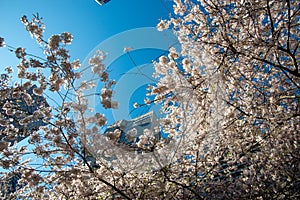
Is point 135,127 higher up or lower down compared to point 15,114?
lower down

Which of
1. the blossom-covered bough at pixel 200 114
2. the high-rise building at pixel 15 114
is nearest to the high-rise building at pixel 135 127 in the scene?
the blossom-covered bough at pixel 200 114

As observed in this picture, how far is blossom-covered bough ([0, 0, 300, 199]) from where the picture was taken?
273 cm

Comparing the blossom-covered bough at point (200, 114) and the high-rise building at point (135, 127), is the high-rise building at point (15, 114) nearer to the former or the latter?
the blossom-covered bough at point (200, 114)

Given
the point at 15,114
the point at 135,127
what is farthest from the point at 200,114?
the point at 15,114

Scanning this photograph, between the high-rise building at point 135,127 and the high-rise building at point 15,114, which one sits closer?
the high-rise building at point 135,127

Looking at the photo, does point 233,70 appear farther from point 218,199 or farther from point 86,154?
point 86,154

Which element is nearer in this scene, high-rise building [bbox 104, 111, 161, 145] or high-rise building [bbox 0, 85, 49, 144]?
high-rise building [bbox 104, 111, 161, 145]

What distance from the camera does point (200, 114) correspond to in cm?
324

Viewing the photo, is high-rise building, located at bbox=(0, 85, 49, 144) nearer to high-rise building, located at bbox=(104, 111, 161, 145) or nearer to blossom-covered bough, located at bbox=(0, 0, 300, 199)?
blossom-covered bough, located at bbox=(0, 0, 300, 199)

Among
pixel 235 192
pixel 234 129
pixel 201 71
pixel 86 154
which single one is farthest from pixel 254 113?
pixel 86 154

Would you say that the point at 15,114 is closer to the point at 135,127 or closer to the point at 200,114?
the point at 135,127

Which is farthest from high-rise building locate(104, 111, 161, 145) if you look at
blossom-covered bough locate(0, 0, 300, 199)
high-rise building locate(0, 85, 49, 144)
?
high-rise building locate(0, 85, 49, 144)

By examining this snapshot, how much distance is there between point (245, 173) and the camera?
404 centimetres

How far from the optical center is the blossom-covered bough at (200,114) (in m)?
2.73
